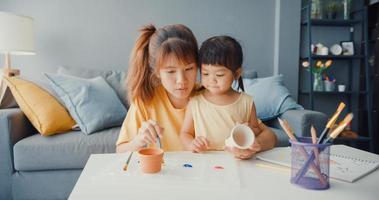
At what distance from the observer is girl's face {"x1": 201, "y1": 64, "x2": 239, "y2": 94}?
915mm

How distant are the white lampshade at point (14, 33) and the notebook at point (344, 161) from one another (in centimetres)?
215

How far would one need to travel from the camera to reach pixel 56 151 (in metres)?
1.72

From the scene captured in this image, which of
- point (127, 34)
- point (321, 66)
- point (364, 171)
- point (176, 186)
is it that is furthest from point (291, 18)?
point (176, 186)

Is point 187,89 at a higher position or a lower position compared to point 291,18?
lower

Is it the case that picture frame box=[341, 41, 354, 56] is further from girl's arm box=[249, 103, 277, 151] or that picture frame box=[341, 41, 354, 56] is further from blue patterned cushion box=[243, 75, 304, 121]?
girl's arm box=[249, 103, 277, 151]

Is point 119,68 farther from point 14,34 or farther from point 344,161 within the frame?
point 344,161

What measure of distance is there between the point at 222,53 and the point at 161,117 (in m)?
0.36

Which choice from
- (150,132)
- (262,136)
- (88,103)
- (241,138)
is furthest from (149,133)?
(88,103)

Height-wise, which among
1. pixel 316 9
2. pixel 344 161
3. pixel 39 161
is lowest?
pixel 39 161

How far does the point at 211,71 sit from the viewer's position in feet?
3.02

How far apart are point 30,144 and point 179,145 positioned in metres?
1.08

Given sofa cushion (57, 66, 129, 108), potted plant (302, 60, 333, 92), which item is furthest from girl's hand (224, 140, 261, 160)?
potted plant (302, 60, 333, 92)

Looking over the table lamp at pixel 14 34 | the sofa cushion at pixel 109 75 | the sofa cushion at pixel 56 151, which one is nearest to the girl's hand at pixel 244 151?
the sofa cushion at pixel 56 151

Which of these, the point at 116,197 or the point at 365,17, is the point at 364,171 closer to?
the point at 116,197
